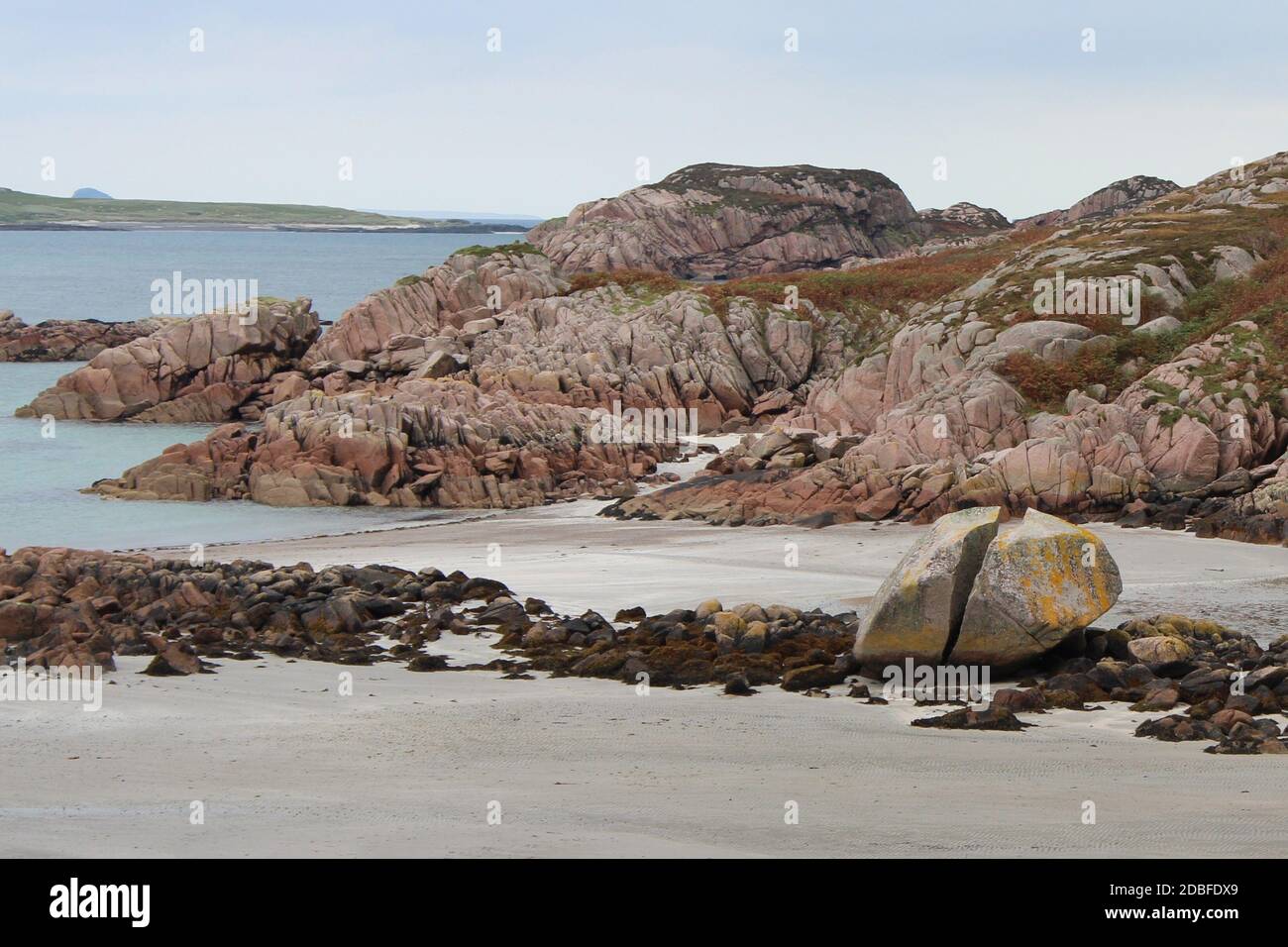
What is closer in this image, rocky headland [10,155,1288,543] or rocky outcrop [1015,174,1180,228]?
rocky headland [10,155,1288,543]

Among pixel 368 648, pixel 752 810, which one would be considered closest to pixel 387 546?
pixel 368 648

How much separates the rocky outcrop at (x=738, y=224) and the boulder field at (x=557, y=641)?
232 feet

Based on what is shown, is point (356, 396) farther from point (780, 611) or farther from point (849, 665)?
point (849, 665)

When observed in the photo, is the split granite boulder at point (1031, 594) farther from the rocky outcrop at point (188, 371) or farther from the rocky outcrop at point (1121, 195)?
the rocky outcrop at point (1121, 195)

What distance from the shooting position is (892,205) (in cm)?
12538

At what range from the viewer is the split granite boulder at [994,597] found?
17.1 metres

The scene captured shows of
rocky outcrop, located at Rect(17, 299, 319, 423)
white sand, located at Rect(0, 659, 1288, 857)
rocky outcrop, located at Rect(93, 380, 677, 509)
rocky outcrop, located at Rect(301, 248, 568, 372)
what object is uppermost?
rocky outcrop, located at Rect(301, 248, 568, 372)

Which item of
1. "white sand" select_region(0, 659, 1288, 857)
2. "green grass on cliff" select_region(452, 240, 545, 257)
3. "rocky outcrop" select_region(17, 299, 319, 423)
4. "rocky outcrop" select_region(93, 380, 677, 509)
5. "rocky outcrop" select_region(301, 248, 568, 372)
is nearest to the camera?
"white sand" select_region(0, 659, 1288, 857)

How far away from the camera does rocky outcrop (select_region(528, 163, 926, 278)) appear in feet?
327

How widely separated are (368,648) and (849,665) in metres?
6.28

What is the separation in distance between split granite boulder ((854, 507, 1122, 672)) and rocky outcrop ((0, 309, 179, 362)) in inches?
2672

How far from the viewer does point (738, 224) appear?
112 meters

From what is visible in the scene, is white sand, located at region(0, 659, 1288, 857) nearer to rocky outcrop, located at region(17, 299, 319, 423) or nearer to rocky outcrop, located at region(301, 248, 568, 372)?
rocky outcrop, located at region(17, 299, 319, 423)

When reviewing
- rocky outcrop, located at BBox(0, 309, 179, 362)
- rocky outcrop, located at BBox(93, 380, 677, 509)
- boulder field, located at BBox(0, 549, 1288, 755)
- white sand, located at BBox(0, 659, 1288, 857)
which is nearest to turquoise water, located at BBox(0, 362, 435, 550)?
rocky outcrop, located at BBox(93, 380, 677, 509)
